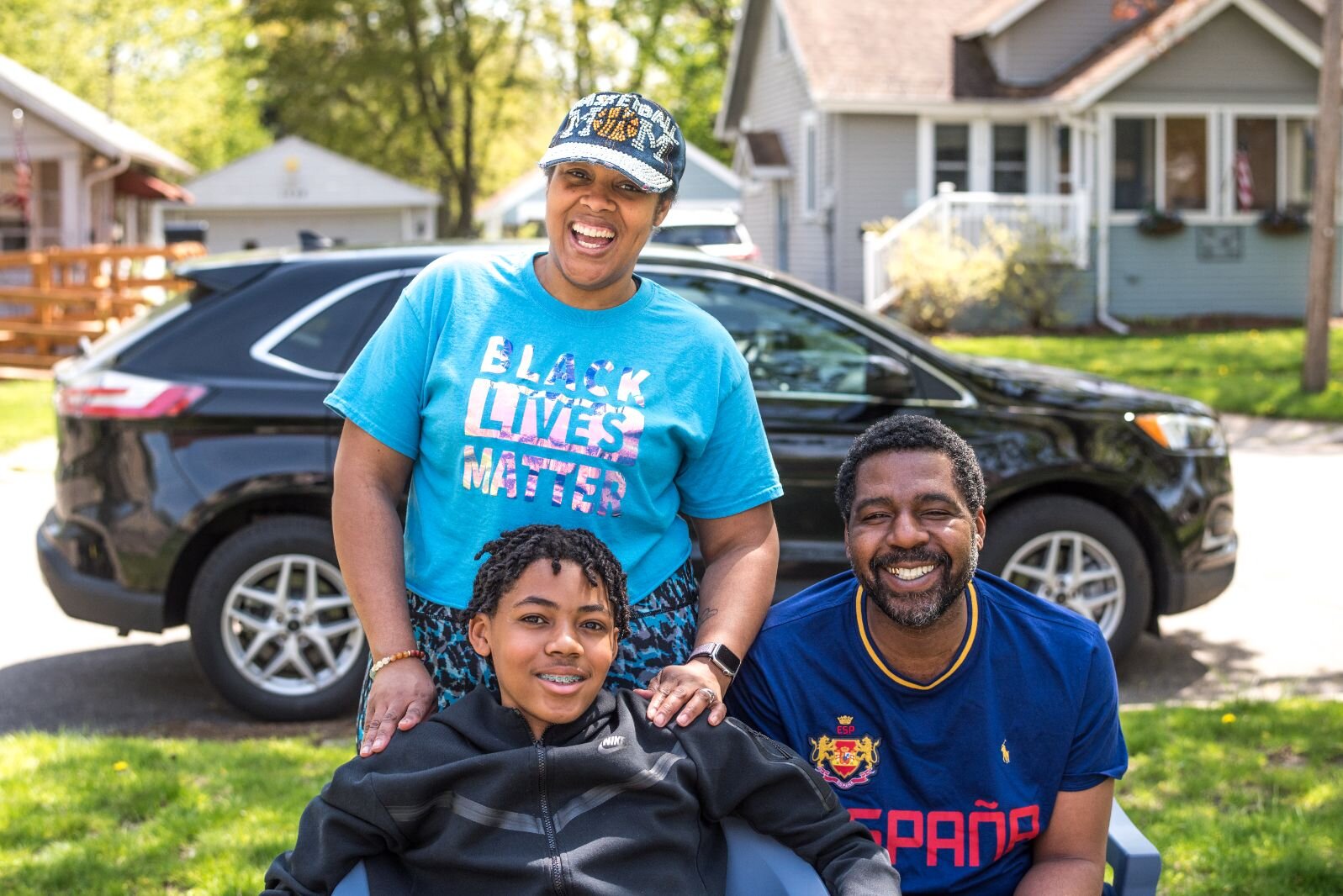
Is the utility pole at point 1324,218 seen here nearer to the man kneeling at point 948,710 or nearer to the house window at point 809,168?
the house window at point 809,168

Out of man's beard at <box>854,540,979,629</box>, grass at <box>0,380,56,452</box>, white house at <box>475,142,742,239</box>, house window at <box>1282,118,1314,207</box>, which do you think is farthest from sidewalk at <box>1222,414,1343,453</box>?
white house at <box>475,142,742,239</box>

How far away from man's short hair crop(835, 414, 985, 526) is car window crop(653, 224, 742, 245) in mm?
15504

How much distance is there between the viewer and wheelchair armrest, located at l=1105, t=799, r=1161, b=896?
2.71 m

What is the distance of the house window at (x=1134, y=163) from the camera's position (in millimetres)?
24703

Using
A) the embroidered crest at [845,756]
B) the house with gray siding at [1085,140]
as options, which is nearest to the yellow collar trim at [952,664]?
the embroidered crest at [845,756]

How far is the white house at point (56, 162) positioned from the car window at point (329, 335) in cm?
1896

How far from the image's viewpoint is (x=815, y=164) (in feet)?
88.0

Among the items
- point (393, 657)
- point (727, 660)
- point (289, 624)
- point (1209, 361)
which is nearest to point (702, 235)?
point (1209, 361)

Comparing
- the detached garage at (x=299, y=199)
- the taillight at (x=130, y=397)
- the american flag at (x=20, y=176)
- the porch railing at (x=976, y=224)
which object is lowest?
the taillight at (x=130, y=397)

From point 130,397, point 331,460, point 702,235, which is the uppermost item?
point 702,235

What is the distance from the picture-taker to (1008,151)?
2597 centimetres

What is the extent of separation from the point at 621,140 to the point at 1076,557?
4.04m

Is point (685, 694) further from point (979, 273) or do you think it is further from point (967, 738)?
point (979, 273)

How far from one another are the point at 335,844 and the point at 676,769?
1.80 ft
